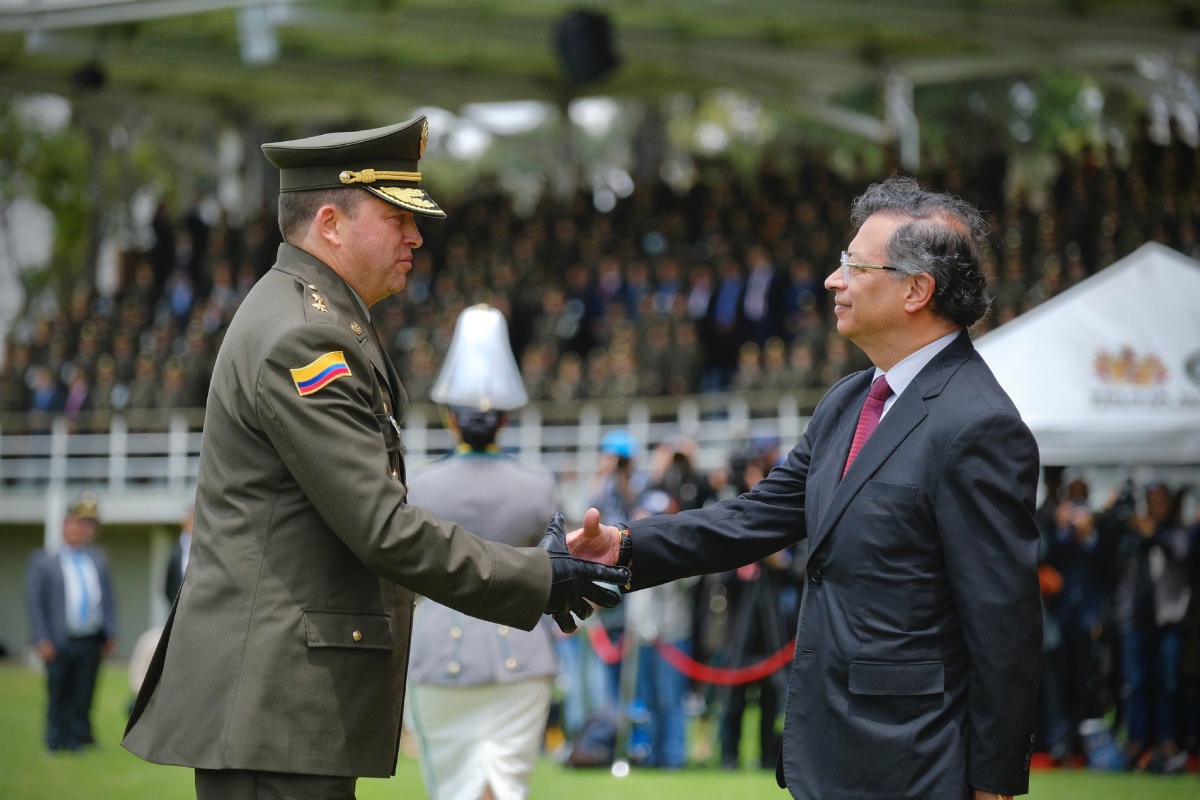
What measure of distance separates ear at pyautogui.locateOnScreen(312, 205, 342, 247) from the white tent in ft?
17.3

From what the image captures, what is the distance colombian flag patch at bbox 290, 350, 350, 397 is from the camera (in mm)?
3223

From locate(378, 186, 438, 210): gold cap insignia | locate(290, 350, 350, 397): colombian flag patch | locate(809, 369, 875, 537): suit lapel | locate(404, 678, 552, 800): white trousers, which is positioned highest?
locate(378, 186, 438, 210): gold cap insignia

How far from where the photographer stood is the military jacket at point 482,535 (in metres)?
5.46

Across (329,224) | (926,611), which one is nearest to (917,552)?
(926,611)

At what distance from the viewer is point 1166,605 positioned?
987cm

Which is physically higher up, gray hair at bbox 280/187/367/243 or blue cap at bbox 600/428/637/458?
gray hair at bbox 280/187/367/243

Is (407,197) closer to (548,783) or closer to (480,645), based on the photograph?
(480,645)

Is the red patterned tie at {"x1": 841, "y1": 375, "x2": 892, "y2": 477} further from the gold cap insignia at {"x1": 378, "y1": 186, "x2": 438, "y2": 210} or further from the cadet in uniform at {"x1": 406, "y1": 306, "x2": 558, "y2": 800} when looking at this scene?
the cadet in uniform at {"x1": 406, "y1": 306, "x2": 558, "y2": 800}

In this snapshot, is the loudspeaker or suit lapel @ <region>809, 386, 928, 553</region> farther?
the loudspeaker

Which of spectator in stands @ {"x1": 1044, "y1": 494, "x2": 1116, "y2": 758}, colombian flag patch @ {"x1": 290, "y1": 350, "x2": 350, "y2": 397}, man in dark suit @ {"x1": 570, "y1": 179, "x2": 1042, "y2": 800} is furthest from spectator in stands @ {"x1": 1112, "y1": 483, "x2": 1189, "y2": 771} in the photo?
colombian flag patch @ {"x1": 290, "y1": 350, "x2": 350, "y2": 397}

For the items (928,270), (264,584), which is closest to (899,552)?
(928,270)

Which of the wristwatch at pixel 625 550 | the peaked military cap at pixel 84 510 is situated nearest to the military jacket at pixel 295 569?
the wristwatch at pixel 625 550

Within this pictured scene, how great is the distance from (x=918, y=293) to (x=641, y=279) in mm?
15069

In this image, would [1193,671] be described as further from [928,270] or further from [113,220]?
[113,220]
